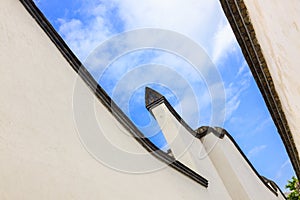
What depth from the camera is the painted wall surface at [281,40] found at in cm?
234

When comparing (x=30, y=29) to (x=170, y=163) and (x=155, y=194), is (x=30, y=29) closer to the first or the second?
(x=155, y=194)

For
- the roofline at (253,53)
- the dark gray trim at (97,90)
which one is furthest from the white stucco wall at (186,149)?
the roofline at (253,53)

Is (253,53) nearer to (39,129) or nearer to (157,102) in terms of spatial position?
(39,129)

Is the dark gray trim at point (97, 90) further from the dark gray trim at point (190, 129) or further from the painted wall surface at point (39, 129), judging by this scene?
the dark gray trim at point (190, 129)

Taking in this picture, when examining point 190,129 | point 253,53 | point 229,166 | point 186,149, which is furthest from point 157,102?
point 253,53

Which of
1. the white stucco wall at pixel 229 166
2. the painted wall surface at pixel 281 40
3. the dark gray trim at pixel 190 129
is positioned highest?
the dark gray trim at pixel 190 129

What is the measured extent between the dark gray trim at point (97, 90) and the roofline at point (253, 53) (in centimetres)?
210

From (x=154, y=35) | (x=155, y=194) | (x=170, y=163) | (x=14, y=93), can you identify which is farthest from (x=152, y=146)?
(x=14, y=93)

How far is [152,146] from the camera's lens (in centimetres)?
507

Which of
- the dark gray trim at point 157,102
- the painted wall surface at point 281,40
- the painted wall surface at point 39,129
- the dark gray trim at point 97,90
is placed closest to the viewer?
the painted wall surface at point 39,129

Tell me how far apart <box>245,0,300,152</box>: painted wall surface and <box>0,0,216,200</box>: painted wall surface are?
1.99 meters

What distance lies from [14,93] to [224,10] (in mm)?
1892

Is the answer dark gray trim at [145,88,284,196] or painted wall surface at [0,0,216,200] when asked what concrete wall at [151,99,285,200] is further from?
painted wall surface at [0,0,216,200]

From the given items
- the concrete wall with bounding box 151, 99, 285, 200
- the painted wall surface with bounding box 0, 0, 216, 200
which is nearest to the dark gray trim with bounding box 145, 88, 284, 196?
the concrete wall with bounding box 151, 99, 285, 200
